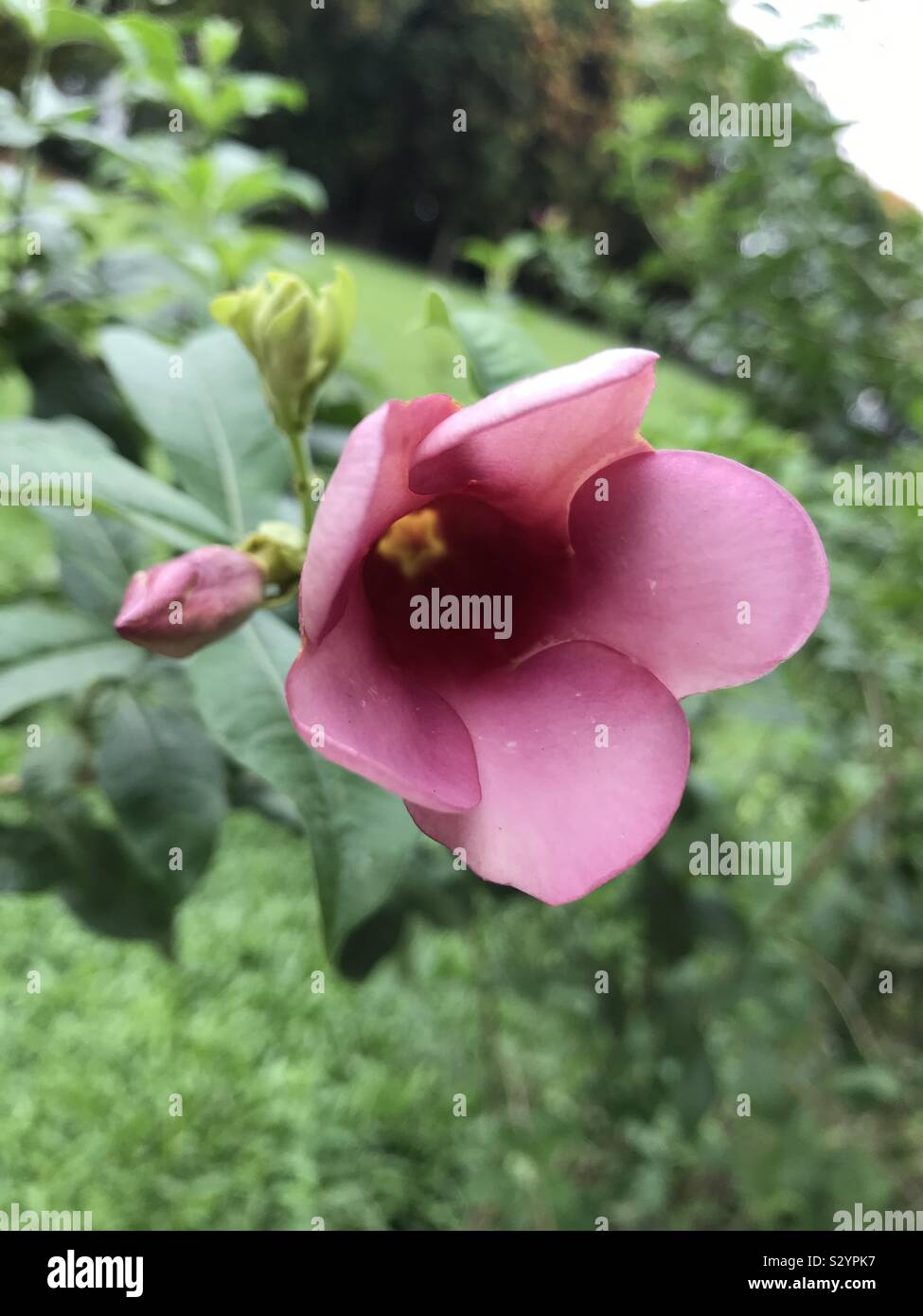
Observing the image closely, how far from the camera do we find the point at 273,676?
685 mm

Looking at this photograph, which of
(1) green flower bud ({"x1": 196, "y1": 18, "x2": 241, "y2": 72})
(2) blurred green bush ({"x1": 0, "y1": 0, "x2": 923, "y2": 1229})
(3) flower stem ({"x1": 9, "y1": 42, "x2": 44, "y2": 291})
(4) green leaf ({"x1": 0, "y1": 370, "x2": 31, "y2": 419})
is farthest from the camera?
(4) green leaf ({"x1": 0, "y1": 370, "x2": 31, "y2": 419})

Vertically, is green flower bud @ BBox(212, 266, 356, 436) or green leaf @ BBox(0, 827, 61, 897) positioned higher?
green flower bud @ BBox(212, 266, 356, 436)

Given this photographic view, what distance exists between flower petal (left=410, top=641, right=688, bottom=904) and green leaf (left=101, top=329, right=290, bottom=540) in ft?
1.22

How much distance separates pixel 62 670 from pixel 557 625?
44cm

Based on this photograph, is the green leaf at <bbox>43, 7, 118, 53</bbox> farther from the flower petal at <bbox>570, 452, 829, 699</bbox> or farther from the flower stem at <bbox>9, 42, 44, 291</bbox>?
the flower petal at <bbox>570, 452, 829, 699</bbox>

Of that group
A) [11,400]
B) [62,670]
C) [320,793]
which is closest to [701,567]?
[320,793]

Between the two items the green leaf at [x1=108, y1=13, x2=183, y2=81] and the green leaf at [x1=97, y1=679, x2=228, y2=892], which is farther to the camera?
the green leaf at [x1=108, y1=13, x2=183, y2=81]

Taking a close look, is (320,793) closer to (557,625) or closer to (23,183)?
(557,625)

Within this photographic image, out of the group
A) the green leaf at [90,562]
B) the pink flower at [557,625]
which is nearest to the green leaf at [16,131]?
the green leaf at [90,562]

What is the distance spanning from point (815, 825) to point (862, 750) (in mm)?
217

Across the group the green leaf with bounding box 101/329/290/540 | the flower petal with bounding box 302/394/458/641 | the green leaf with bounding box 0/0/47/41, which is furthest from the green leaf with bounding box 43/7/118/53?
the flower petal with bounding box 302/394/458/641

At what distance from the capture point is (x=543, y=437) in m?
0.46

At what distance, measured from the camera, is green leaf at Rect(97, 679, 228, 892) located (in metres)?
0.82

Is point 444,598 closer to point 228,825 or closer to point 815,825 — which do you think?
point 815,825
